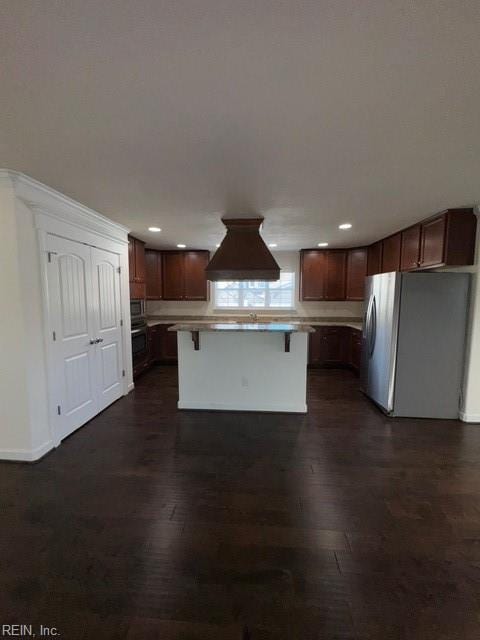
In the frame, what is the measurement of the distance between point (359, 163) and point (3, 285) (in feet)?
10.00

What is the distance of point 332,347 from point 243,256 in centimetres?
321

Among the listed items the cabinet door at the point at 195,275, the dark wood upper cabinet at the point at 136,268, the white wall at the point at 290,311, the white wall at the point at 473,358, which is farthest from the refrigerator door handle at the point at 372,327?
the dark wood upper cabinet at the point at 136,268

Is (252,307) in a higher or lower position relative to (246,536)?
higher

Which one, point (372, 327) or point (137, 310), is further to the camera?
point (137, 310)

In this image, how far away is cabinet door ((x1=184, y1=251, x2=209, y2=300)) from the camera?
236 inches

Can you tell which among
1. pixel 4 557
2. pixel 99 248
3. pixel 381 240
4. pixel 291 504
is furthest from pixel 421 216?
pixel 4 557

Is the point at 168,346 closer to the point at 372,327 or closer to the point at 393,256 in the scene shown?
the point at 372,327

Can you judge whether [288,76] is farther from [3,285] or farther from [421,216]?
[421,216]

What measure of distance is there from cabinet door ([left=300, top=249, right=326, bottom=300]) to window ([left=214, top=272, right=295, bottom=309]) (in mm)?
380

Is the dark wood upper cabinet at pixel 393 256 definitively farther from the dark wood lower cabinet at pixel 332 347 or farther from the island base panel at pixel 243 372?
the island base panel at pixel 243 372

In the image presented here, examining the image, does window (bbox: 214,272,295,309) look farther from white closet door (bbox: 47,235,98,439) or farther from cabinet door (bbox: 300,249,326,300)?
white closet door (bbox: 47,235,98,439)

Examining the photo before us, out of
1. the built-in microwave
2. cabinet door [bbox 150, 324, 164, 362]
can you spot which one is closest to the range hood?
the built-in microwave

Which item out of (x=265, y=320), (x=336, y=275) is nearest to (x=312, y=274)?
(x=336, y=275)

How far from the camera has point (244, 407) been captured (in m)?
3.72
